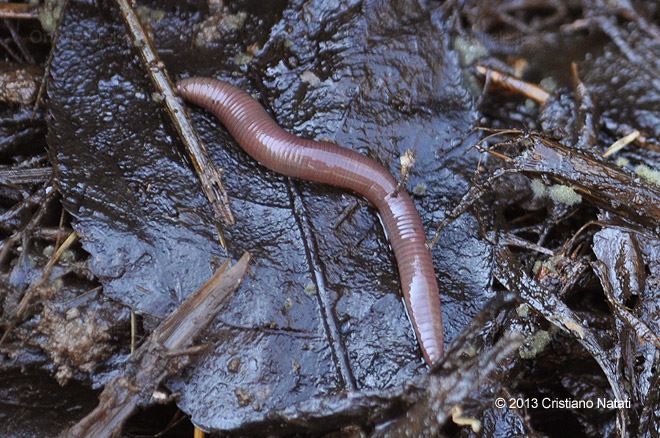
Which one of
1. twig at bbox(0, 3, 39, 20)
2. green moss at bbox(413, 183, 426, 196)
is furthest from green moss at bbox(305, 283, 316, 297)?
twig at bbox(0, 3, 39, 20)

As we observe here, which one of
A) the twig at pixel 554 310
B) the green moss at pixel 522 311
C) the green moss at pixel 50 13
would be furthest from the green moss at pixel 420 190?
the green moss at pixel 50 13

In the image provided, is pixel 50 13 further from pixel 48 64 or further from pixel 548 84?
pixel 548 84

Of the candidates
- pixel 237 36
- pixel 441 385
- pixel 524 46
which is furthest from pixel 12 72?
pixel 524 46

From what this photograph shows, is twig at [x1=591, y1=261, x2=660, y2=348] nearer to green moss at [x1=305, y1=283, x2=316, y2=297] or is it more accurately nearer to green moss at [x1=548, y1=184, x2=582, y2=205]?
green moss at [x1=548, y1=184, x2=582, y2=205]

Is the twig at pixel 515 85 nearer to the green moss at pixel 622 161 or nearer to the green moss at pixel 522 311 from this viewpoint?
the green moss at pixel 622 161

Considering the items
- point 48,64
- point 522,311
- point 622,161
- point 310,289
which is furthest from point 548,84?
point 48,64
